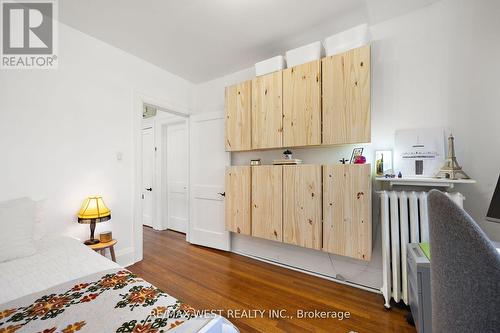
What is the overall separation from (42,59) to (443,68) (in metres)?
3.80

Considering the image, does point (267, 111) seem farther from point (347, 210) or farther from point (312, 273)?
point (312, 273)

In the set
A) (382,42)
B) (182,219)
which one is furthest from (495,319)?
(182,219)

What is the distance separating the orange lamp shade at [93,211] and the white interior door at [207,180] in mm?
1335

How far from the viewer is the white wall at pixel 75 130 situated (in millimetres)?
1833

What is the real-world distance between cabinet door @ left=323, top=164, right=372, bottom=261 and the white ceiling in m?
1.46

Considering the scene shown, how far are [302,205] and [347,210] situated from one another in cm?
44

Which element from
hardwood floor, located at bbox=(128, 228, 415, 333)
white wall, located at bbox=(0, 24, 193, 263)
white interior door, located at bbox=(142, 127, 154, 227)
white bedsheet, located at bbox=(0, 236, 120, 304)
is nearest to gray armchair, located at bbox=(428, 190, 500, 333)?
hardwood floor, located at bbox=(128, 228, 415, 333)

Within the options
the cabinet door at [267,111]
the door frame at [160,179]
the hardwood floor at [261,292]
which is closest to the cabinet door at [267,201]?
the cabinet door at [267,111]

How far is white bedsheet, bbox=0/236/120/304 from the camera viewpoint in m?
1.05

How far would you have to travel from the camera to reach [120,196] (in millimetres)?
2555

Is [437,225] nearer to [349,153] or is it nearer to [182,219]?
[349,153]

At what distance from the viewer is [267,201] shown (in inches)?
93.4

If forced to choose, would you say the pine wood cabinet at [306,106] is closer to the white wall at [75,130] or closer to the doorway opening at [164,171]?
the white wall at [75,130]

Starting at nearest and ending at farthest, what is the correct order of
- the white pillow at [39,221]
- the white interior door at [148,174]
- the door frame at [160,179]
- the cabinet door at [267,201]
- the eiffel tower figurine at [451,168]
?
the eiffel tower figurine at [451,168], the white pillow at [39,221], the cabinet door at [267,201], the door frame at [160,179], the white interior door at [148,174]
